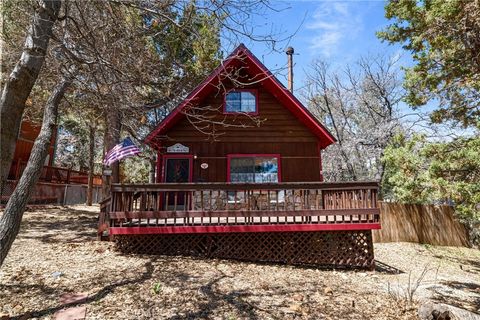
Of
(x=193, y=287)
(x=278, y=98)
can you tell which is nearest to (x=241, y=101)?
(x=278, y=98)

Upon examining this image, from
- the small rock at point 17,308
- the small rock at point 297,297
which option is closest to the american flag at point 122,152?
the small rock at point 17,308

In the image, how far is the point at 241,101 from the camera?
11500mm

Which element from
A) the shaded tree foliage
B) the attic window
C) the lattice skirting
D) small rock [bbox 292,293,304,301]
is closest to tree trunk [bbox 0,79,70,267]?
the lattice skirting

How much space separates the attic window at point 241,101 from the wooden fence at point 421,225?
709 centimetres

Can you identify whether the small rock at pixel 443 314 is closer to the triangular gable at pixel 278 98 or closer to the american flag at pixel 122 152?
the triangular gable at pixel 278 98

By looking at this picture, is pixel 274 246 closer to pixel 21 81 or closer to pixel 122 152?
pixel 122 152

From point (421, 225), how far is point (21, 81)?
1489cm

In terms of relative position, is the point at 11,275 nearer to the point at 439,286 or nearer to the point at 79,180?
the point at 439,286

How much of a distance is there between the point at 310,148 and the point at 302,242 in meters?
4.50

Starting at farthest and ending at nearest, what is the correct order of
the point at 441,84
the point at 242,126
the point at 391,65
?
the point at 391,65 < the point at 242,126 < the point at 441,84

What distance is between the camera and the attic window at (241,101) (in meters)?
11.4

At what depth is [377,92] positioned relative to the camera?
69.5ft

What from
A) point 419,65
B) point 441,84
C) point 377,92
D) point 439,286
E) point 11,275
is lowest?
point 439,286

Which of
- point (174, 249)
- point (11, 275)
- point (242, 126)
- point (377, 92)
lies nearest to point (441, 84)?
point (242, 126)
